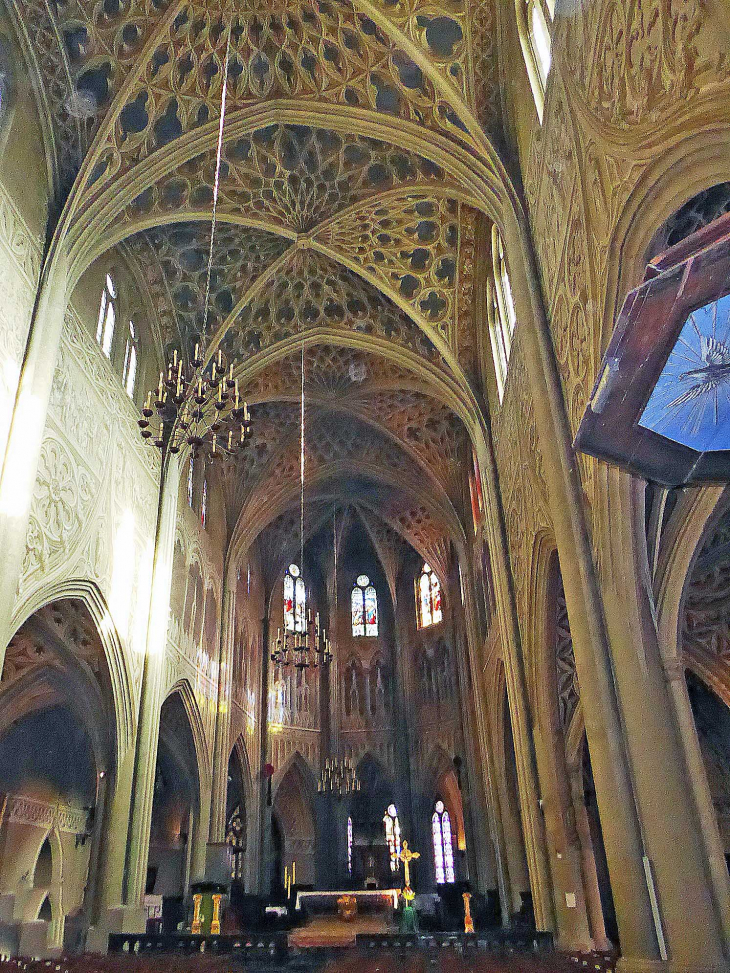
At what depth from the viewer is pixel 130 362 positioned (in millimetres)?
16531

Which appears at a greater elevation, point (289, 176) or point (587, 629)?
point (289, 176)

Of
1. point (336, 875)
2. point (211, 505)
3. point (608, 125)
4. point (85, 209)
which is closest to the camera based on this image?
point (608, 125)

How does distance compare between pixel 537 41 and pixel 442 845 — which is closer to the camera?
pixel 537 41

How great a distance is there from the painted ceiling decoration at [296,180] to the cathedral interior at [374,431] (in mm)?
70

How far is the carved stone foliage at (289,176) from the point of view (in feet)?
48.9

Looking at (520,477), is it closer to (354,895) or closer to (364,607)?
(354,895)

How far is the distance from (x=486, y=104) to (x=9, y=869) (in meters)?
19.9

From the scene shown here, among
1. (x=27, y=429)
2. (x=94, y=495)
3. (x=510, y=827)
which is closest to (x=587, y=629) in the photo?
(x=27, y=429)

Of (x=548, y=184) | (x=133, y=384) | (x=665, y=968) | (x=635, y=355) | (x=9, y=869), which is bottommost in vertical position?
(x=665, y=968)

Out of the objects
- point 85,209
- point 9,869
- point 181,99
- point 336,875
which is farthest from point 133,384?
point 336,875

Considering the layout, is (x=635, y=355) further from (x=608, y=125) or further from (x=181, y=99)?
(x=181, y=99)

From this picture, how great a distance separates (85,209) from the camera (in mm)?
13203

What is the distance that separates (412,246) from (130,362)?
22.4 feet

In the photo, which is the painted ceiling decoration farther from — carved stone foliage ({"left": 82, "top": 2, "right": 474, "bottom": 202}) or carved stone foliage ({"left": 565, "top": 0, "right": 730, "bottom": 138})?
carved stone foliage ({"left": 565, "top": 0, "right": 730, "bottom": 138})
